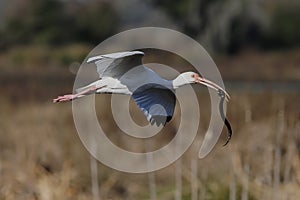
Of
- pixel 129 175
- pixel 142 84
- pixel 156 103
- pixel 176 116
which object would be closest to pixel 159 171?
pixel 129 175

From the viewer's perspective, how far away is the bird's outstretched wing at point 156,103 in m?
3.59

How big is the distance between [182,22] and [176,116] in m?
24.0

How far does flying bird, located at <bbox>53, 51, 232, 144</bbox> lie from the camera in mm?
3551

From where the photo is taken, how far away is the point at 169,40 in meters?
24.8

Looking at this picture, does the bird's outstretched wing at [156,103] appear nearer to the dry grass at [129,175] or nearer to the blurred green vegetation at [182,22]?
the dry grass at [129,175]

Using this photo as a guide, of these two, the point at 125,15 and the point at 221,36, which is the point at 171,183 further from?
the point at 125,15

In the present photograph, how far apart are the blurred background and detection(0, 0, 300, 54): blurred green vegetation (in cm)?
4

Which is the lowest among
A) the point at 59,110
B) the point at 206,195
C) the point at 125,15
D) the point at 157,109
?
the point at 125,15

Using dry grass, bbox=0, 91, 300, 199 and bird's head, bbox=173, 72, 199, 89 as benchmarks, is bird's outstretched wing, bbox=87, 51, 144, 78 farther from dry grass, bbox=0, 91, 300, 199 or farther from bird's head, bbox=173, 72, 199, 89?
dry grass, bbox=0, 91, 300, 199

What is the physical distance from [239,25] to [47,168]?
86.4 ft

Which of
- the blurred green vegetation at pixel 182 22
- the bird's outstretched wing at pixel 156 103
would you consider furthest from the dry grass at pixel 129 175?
the blurred green vegetation at pixel 182 22

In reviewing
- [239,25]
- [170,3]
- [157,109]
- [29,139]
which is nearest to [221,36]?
[239,25]

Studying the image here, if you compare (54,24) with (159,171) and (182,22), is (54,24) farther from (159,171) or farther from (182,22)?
(159,171)

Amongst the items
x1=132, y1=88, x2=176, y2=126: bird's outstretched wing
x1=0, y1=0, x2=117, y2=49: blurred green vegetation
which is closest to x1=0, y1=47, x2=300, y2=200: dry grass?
x1=132, y1=88, x2=176, y2=126: bird's outstretched wing
